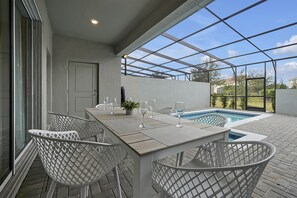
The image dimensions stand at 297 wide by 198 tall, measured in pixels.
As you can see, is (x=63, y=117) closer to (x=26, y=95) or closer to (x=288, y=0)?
(x=26, y=95)

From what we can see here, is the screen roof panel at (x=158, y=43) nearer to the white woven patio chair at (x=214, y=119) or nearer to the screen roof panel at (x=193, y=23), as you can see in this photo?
the screen roof panel at (x=193, y=23)

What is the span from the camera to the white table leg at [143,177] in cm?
86

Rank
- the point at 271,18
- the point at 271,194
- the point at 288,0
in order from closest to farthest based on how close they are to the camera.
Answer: the point at 271,194 → the point at 288,0 → the point at 271,18

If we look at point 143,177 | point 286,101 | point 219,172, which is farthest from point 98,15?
point 286,101

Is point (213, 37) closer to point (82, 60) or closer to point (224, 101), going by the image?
point (82, 60)

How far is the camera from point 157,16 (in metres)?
3.06

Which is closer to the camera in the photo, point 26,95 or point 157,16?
point 26,95

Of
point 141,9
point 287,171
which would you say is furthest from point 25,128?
point 287,171

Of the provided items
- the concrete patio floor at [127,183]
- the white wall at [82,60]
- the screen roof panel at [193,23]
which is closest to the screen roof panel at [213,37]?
the screen roof panel at [193,23]

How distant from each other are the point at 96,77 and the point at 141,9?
290cm

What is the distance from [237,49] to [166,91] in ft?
12.6

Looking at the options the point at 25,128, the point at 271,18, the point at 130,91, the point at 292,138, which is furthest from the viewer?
the point at 130,91

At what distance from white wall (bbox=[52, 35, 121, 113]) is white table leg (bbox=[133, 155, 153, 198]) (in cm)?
459

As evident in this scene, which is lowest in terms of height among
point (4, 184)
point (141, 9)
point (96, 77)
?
point (4, 184)
